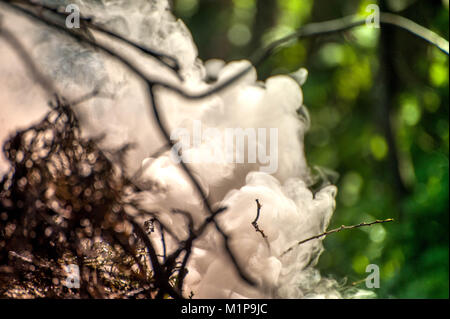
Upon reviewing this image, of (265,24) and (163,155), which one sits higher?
(265,24)

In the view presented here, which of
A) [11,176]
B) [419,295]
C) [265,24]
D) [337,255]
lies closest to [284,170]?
[11,176]

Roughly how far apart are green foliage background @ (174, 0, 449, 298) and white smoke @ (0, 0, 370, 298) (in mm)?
136

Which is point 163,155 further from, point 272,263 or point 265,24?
point 265,24

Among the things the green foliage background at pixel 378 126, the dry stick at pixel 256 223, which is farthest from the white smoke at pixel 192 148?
the green foliage background at pixel 378 126

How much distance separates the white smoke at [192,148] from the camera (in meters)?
0.42

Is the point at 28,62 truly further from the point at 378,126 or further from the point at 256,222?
the point at 378,126

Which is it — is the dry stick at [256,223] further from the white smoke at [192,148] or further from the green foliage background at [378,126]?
the green foliage background at [378,126]

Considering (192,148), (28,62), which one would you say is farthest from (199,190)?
(28,62)

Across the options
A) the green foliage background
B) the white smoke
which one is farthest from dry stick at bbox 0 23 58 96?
the green foliage background

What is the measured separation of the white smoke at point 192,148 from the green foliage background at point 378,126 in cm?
14

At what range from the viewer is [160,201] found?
424mm

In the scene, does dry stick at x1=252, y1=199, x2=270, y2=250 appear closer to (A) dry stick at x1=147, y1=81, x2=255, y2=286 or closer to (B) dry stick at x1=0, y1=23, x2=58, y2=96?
(A) dry stick at x1=147, y1=81, x2=255, y2=286
